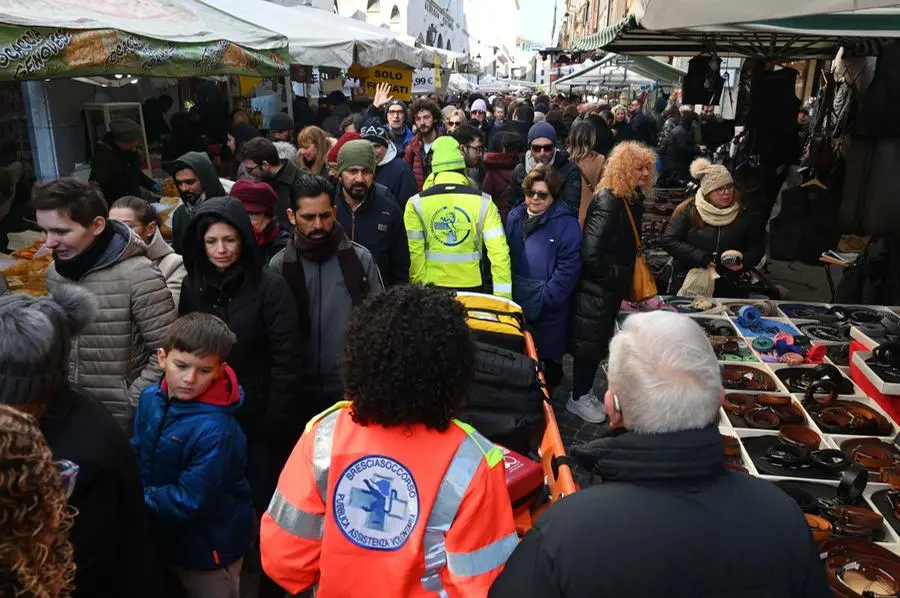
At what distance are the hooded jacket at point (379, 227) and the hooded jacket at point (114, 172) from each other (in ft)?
9.23

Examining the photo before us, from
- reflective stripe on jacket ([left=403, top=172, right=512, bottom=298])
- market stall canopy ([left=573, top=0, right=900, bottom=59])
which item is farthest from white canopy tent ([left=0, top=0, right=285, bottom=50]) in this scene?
market stall canopy ([left=573, top=0, right=900, bottom=59])

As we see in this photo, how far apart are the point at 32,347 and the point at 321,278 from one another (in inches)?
64.6

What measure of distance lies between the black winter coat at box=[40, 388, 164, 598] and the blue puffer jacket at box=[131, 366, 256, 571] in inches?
11.1

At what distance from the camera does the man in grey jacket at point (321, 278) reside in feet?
10.9

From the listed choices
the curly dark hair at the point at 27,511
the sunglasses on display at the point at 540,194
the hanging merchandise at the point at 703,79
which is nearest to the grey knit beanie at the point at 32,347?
the curly dark hair at the point at 27,511

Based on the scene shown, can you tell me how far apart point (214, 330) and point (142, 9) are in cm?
381

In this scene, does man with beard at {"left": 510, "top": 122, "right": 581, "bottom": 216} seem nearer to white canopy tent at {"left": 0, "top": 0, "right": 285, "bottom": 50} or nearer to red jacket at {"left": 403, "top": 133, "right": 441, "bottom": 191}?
red jacket at {"left": 403, "top": 133, "right": 441, "bottom": 191}

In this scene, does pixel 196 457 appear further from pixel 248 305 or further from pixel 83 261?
pixel 83 261

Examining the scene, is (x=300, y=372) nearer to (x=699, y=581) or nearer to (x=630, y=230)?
(x=699, y=581)

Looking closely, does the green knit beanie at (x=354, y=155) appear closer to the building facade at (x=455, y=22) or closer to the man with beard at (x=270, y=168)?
the man with beard at (x=270, y=168)

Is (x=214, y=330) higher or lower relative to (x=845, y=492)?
higher

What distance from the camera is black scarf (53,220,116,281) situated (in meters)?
2.82

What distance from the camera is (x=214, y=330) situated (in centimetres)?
249

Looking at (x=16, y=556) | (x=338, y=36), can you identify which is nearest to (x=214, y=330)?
(x=16, y=556)
